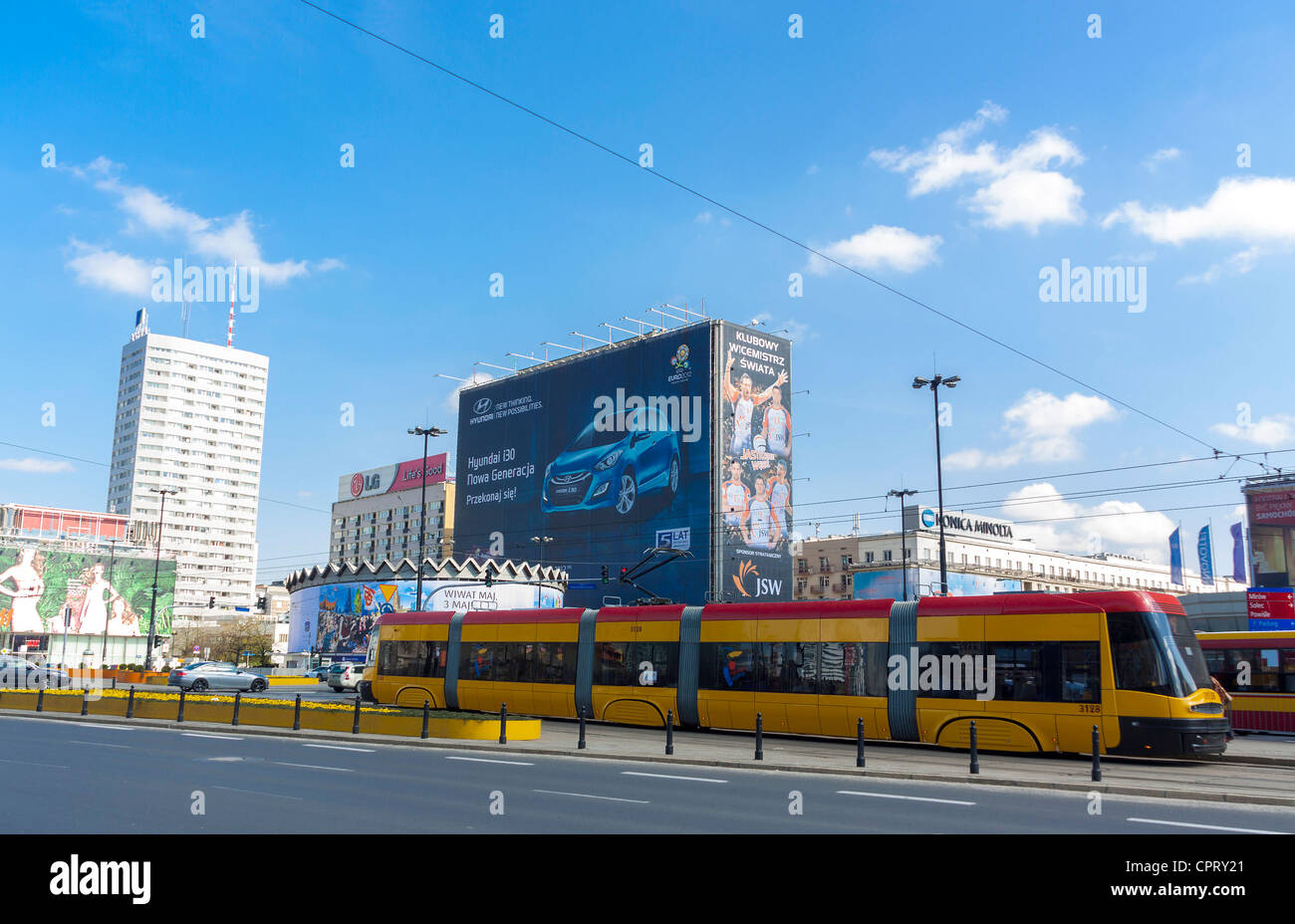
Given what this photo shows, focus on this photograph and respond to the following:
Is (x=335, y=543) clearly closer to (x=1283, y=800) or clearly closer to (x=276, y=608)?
(x=276, y=608)

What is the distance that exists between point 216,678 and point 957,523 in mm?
84415

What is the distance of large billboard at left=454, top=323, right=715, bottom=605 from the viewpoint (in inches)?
3514

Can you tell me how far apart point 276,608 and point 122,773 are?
17291cm

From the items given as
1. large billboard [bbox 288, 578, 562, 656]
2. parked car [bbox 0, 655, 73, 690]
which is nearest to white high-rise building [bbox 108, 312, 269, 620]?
large billboard [bbox 288, 578, 562, 656]

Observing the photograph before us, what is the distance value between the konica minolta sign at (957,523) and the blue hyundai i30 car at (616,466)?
101 ft

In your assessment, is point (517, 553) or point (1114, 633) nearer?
point (1114, 633)

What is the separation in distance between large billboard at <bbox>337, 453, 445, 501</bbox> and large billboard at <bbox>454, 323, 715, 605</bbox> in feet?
168

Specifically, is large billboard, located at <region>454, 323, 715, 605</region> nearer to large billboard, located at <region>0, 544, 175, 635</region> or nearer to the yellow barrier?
large billboard, located at <region>0, 544, 175, 635</region>

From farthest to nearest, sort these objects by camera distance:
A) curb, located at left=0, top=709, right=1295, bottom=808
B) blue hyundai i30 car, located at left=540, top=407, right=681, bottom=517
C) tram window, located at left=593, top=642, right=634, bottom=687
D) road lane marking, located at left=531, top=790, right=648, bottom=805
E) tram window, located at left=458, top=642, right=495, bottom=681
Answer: blue hyundai i30 car, located at left=540, top=407, right=681, bottom=517 → tram window, located at left=458, top=642, right=495, bottom=681 → tram window, located at left=593, top=642, right=634, bottom=687 → curb, located at left=0, top=709, right=1295, bottom=808 → road lane marking, located at left=531, top=790, right=648, bottom=805

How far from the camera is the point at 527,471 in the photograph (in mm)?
103375

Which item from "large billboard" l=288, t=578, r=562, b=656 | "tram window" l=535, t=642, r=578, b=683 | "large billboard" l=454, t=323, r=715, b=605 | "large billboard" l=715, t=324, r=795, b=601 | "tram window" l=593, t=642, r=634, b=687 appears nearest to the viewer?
"tram window" l=593, t=642, r=634, b=687

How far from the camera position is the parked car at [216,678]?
4956 cm
